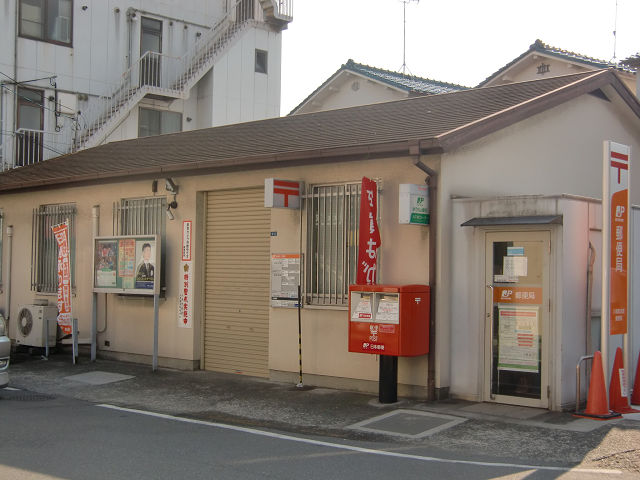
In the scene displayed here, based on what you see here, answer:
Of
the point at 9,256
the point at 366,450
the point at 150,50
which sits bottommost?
the point at 366,450

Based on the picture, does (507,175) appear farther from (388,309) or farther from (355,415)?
(355,415)

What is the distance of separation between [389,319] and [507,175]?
3.07 meters

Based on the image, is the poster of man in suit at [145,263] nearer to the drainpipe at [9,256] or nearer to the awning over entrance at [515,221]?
the drainpipe at [9,256]

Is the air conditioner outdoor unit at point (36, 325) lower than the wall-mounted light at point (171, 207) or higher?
lower

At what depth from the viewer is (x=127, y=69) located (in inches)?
1038

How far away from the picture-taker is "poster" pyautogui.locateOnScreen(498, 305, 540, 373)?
9.72m

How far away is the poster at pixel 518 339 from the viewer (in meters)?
9.72

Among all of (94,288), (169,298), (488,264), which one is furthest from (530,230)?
(94,288)

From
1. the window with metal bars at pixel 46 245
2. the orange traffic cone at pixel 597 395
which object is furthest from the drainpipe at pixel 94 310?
the orange traffic cone at pixel 597 395

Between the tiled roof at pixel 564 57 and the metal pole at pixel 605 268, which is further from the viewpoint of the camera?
the tiled roof at pixel 564 57

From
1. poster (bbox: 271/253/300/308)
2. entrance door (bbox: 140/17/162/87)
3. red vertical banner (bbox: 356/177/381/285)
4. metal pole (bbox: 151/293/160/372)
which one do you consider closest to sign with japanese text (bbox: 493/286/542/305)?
red vertical banner (bbox: 356/177/381/285)

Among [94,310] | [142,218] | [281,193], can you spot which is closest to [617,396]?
[281,193]

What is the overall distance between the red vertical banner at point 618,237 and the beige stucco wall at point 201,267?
93.5 inches

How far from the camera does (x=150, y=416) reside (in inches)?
376
